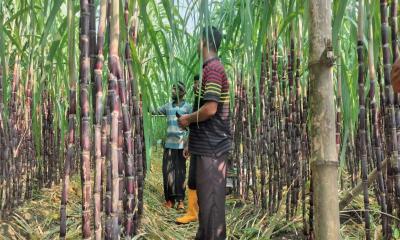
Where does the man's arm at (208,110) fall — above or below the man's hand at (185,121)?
above

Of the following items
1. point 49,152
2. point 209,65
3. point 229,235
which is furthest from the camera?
point 49,152

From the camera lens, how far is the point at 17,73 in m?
2.50

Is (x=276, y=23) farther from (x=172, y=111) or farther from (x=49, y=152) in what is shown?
(x=49, y=152)

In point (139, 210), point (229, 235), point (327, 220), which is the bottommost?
point (229, 235)

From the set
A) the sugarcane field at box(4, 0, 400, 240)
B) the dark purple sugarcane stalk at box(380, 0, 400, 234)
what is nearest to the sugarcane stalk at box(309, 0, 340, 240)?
the sugarcane field at box(4, 0, 400, 240)

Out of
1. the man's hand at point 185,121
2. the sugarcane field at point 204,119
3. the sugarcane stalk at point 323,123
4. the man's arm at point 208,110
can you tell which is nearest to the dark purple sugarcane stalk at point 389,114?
the sugarcane field at point 204,119

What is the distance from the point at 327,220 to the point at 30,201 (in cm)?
269

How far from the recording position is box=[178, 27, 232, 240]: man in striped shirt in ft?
6.79

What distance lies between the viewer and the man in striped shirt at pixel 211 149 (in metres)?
2.07

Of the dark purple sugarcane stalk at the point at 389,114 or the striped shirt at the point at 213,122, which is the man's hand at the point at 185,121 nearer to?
the striped shirt at the point at 213,122

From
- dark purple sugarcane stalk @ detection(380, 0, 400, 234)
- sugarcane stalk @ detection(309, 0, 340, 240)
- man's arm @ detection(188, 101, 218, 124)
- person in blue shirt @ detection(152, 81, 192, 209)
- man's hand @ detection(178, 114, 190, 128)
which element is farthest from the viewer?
person in blue shirt @ detection(152, 81, 192, 209)

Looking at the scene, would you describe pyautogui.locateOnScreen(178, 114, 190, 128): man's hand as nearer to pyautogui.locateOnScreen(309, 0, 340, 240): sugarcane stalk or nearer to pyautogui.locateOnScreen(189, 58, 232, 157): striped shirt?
pyautogui.locateOnScreen(189, 58, 232, 157): striped shirt

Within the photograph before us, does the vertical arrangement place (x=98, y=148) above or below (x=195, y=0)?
below

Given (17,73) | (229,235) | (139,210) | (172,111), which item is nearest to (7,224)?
(139,210)
